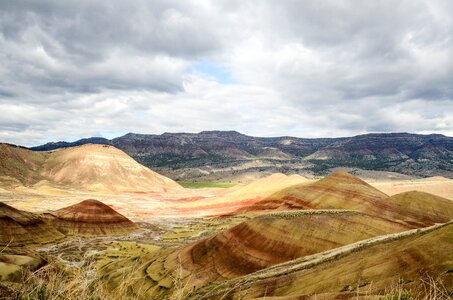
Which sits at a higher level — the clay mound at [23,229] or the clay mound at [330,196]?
the clay mound at [330,196]

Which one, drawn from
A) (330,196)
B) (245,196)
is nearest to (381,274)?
(330,196)

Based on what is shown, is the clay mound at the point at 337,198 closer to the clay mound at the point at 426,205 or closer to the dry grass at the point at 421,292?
the clay mound at the point at 426,205

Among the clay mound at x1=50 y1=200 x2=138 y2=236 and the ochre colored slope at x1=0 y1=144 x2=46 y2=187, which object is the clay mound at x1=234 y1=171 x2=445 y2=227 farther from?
the ochre colored slope at x1=0 y1=144 x2=46 y2=187

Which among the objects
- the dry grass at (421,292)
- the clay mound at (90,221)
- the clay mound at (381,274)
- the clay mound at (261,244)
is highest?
the dry grass at (421,292)

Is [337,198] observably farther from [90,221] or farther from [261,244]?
[90,221]

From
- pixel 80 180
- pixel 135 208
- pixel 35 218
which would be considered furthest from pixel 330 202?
pixel 80 180

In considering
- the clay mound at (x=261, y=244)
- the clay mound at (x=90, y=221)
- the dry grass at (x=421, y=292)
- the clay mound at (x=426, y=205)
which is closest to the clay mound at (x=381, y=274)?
the dry grass at (x=421, y=292)

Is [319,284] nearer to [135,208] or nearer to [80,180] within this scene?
[135,208]

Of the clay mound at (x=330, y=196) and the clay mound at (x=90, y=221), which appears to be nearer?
the clay mound at (x=330, y=196)
